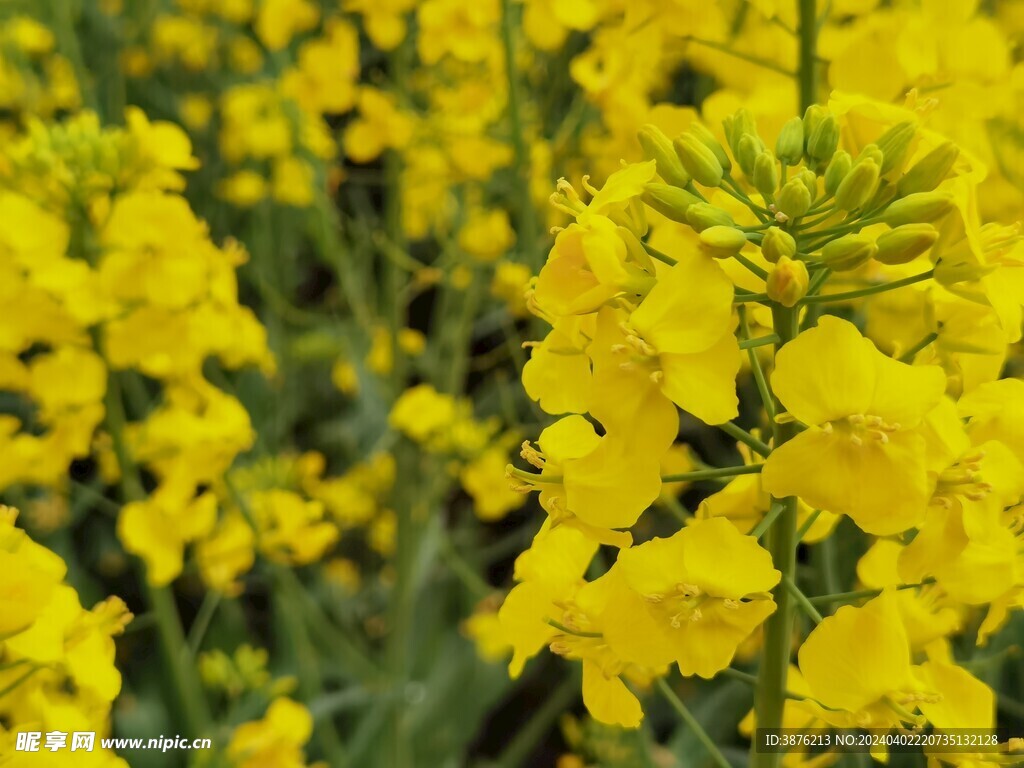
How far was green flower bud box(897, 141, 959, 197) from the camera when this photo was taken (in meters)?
0.65

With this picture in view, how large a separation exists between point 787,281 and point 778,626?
10.2 inches

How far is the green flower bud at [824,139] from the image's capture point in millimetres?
701

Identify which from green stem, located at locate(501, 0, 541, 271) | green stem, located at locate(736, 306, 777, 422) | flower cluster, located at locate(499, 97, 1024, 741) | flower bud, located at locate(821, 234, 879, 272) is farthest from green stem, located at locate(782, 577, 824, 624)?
green stem, located at locate(501, 0, 541, 271)

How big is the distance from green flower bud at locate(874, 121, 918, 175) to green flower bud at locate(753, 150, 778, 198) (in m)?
0.07

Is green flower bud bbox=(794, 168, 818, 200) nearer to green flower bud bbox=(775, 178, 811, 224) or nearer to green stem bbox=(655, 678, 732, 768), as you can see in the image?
green flower bud bbox=(775, 178, 811, 224)

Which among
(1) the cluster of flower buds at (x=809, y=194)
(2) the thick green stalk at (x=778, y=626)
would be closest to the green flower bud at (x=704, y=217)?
(1) the cluster of flower buds at (x=809, y=194)

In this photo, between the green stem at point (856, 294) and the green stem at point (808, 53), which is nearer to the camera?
the green stem at point (856, 294)

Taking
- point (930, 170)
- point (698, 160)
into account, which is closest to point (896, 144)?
point (930, 170)

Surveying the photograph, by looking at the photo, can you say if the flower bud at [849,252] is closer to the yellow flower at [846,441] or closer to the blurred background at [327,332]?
the yellow flower at [846,441]

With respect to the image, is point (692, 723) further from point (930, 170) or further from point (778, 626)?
point (930, 170)

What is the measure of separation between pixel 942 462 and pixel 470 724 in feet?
5.50

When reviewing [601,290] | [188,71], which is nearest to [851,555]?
[601,290]

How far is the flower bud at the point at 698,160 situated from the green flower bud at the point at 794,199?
5 centimetres

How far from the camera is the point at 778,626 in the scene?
2.33 ft
